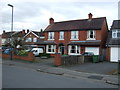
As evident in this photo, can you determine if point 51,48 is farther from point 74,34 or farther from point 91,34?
point 91,34

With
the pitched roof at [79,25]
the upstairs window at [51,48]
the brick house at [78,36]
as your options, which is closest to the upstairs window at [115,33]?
the brick house at [78,36]

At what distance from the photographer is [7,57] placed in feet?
80.2

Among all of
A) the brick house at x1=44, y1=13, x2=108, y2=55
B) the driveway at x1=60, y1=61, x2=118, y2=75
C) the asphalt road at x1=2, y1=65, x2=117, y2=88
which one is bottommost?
the driveway at x1=60, y1=61, x2=118, y2=75

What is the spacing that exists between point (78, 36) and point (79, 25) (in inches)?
97.1

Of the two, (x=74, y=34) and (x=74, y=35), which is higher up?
(x=74, y=34)

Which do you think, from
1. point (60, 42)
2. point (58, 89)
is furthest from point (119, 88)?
point (60, 42)

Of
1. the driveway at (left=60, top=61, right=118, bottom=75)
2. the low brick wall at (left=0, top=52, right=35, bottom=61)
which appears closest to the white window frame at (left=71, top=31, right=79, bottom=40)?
the low brick wall at (left=0, top=52, right=35, bottom=61)

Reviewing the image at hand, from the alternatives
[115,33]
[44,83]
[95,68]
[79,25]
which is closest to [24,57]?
[95,68]

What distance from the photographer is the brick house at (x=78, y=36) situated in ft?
85.1

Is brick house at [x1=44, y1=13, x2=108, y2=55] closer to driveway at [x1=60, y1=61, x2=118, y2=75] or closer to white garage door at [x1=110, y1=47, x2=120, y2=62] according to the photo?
white garage door at [x1=110, y1=47, x2=120, y2=62]

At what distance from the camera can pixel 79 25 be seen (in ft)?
95.5

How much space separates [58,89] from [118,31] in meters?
19.3

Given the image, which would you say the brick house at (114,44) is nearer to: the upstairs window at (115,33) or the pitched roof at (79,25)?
the upstairs window at (115,33)

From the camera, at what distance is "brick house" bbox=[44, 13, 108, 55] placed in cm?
2594
